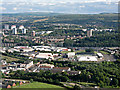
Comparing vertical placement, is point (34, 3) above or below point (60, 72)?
above

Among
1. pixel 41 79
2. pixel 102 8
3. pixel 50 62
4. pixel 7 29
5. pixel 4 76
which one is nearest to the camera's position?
pixel 41 79

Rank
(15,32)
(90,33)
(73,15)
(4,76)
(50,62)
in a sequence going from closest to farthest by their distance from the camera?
(4,76) → (50,62) → (90,33) → (15,32) → (73,15)

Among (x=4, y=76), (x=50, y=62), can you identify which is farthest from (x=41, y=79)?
(x=50, y=62)

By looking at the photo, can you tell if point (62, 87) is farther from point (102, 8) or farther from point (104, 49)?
point (102, 8)

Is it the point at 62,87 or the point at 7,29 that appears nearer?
the point at 62,87

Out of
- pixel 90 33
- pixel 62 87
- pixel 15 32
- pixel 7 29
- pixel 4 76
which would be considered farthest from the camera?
pixel 7 29

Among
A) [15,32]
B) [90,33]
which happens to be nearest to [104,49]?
[90,33]

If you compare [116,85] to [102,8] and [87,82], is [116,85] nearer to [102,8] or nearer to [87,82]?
[87,82]

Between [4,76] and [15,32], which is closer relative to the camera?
[4,76]

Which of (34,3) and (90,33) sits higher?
(34,3)
